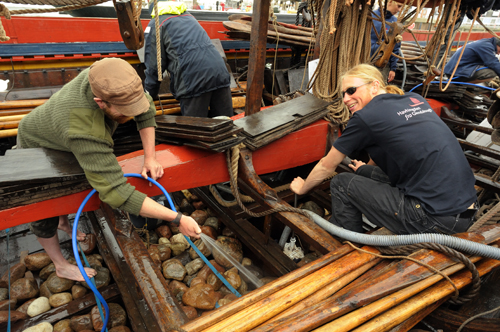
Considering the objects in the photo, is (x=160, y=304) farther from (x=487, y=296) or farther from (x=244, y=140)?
(x=487, y=296)

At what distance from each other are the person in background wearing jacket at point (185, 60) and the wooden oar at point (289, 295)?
8.24ft

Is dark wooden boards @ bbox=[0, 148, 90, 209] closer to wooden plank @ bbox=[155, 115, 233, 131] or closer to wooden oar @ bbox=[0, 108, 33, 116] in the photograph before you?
wooden plank @ bbox=[155, 115, 233, 131]

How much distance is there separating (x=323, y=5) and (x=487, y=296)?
10.3 feet

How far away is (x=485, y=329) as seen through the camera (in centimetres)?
158

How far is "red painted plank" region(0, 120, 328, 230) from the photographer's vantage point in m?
2.02

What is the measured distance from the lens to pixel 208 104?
375cm

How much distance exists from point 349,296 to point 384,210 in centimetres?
93

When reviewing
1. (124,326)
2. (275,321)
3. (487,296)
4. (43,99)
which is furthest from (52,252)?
(487,296)

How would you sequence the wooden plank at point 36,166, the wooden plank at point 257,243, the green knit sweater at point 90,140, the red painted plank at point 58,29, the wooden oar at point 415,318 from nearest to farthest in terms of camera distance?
the wooden oar at point 415,318, the green knit sweater at point 90,140, the wooden plank at point 36,166, the wooden plank at point 257,243, the red painted plank at point 58,29

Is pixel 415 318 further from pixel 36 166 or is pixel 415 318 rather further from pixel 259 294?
pixel 36 166

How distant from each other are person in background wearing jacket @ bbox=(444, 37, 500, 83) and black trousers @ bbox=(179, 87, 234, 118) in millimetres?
4247

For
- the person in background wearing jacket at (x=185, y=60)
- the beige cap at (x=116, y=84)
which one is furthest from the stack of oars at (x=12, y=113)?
the beige cap at (x=116, y=84)

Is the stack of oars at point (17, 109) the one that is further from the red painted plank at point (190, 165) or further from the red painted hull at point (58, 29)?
the red painted plank at point (190, 165)

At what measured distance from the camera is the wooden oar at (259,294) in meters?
1.35
